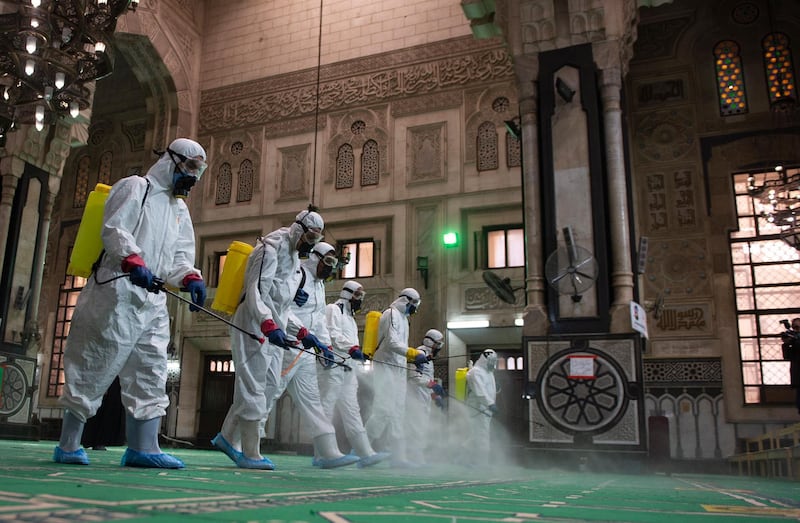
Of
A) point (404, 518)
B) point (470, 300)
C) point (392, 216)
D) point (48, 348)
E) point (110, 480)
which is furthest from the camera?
point (48, 348)

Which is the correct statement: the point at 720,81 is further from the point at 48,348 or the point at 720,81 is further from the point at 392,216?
the point at 48,348

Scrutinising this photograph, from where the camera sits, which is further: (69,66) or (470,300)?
(470,300)

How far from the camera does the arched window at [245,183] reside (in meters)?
15.6

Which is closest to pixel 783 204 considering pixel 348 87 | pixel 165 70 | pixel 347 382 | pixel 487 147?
pixel 487 147

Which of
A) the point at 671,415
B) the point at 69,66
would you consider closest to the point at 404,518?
the point at 69,66

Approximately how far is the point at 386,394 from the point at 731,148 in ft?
27.7

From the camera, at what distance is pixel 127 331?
3467 mm

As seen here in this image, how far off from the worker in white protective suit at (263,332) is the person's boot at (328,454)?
0.60 meters

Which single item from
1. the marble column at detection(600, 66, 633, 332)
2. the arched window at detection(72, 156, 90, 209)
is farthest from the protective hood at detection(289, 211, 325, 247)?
the arched window at detection(72, 156, 90, 209)

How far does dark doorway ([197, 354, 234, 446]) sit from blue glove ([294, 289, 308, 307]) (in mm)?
9954

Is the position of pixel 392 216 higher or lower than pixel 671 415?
higher

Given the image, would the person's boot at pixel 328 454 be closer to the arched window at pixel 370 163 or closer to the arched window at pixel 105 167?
the arched window at pixel 370 163

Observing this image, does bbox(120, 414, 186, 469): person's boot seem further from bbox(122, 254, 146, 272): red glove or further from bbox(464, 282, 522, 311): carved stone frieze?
bbox(464, 282, 522, 311): carved stone frieze

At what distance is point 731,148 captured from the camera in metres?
12.0
